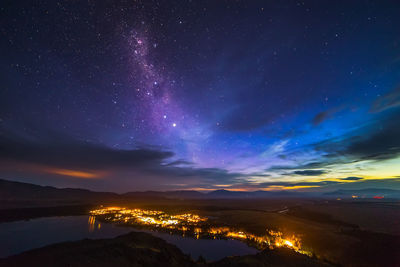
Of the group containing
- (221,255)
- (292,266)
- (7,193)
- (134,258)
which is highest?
(7,193)

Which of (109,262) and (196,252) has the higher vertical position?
(109,262)

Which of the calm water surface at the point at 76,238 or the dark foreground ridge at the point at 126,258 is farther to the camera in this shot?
the calm water surface at the point at 76,238

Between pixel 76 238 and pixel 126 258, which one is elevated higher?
pixel 126 258

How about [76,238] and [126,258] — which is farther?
[76,238]

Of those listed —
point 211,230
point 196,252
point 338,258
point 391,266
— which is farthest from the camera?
point 211,230

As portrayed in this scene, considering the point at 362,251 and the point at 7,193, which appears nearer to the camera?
the point at 362,251

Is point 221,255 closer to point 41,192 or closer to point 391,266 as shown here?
point 391,266

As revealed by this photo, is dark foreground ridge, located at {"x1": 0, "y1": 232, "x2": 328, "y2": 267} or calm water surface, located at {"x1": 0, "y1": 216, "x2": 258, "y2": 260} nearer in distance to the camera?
dark foreground ridge, located at {"x1": 0, "y1": 232, "x2": 328, "y2": 267}

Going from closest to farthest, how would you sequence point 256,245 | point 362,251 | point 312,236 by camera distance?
point 362,251, point 256,245, point 312,236

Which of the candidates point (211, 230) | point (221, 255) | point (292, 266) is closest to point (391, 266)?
point (292, 266)

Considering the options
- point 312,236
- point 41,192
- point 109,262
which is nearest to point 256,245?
point 312,236
